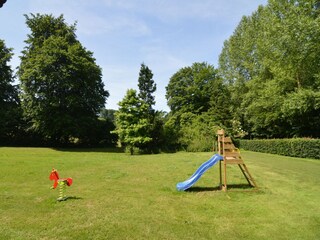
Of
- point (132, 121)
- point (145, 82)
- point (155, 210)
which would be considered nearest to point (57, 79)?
point (132, 121)

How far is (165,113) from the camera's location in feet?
97.2

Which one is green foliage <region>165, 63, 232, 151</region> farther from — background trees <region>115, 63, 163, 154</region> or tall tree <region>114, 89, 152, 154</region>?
tall tree <region>114, 89, 152, 154</region>

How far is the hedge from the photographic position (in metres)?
18.6

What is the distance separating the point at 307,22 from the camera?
1958 cm

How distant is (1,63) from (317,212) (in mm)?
38582

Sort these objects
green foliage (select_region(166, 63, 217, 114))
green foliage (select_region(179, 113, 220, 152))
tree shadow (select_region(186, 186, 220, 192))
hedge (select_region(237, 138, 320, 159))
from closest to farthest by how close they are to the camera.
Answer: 1. tree shadow (select_region(186, 186, 220, 192))
2. hedge (select_region(237, 138, 320, 159))
3. green foliage (select_region(179, 113, 220, 152))
4. green foliage (select_region(166, 63, 217, 114))

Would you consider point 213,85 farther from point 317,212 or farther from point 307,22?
point 317,212

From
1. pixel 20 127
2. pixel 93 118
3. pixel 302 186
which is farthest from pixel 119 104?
pixel 302 186

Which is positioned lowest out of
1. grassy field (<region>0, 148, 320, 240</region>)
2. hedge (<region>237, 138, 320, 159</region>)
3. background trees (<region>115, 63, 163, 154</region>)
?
grassy field (<region>0, 148, 320, 240</region>)

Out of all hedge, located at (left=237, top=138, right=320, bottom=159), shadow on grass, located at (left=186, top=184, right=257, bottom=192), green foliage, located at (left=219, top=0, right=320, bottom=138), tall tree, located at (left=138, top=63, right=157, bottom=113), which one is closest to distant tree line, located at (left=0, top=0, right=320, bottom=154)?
green foliage, located at (left=219, top=0, right=320, bottom=138)

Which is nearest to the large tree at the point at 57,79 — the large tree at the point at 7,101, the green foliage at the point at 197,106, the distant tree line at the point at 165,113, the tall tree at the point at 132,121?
the distant tree line at the point at 165,113

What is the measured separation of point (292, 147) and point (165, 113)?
13767 millimetres

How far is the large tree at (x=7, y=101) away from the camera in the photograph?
31.6 m

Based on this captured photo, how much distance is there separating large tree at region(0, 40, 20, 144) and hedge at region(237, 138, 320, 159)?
2929cm
